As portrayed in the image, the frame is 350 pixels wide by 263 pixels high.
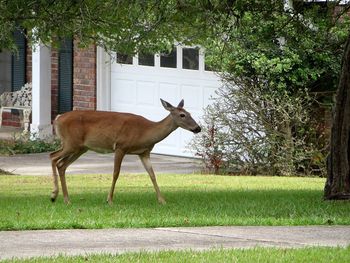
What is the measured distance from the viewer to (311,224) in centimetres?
1184

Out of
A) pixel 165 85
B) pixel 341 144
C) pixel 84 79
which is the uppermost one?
pixel 84 79

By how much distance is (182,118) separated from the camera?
14367 millimetres

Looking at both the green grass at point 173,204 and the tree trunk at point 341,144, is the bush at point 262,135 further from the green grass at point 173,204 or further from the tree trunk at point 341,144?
the tree trunk at point 341,144

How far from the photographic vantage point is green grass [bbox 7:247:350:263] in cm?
937

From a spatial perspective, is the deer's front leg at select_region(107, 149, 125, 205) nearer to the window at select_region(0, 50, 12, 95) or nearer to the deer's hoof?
the deer's hoof

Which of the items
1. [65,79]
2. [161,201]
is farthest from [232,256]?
[65,79]

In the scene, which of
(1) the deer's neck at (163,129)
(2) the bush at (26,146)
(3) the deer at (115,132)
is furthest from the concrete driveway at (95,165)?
(1) the deer's neck at (163,129)

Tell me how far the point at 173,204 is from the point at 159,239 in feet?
10.8

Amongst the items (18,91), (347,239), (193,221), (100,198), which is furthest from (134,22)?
(18,91)

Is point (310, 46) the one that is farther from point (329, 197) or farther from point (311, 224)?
point (311, 224)

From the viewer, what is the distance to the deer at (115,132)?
46.9 ft

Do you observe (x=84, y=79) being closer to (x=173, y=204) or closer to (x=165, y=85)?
(x=165, y=85)

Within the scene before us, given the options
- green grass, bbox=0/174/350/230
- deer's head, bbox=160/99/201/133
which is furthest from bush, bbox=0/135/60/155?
deer's head, bbox=160/99/201/133

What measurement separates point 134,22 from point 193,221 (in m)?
3.54
